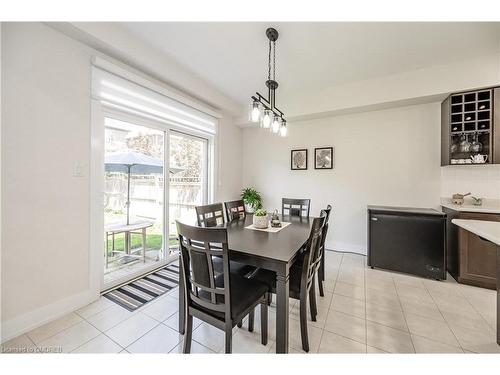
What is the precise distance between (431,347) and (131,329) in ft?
7.58

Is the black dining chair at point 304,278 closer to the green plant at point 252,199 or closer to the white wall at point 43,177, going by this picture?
the white wall at point 43,177

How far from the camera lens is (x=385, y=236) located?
2783mm

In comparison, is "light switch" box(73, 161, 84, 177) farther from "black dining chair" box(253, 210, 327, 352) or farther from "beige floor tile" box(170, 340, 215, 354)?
"black dining chair" box(253, 210, 327, 352)

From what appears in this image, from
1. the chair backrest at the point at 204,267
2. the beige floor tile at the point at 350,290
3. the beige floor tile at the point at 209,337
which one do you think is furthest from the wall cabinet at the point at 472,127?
the beige floor tile at the point at 209,337

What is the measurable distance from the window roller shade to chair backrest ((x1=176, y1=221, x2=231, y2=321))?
5.86ft

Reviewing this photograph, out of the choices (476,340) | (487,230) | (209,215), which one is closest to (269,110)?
(209,215)

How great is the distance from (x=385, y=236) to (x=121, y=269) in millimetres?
3491

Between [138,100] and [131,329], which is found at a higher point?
[138,100]

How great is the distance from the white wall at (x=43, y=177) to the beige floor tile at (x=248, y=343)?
154cm

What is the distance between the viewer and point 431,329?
5.55 ft

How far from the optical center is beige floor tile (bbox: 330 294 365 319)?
1.92 m

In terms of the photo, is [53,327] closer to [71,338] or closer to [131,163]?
[71,338]

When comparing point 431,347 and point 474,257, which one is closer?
point 431,347

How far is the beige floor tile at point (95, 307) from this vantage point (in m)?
1.87
